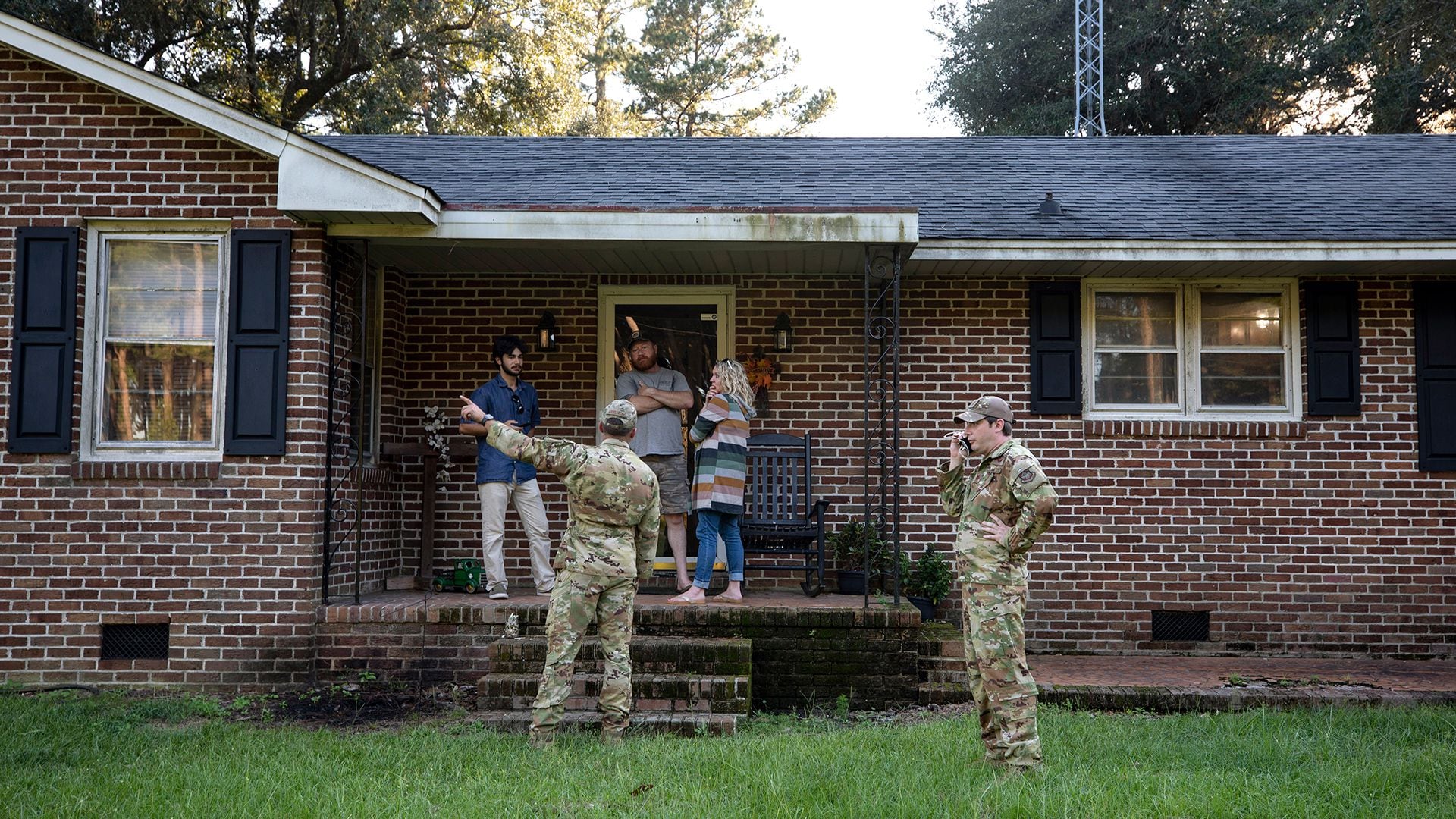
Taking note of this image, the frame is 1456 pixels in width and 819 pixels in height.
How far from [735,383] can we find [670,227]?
1.09 m

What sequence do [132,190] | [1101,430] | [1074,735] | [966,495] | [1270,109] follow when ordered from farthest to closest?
[1270,109] → [1101,430] → [132,190] → [1074,735] → [966,495]

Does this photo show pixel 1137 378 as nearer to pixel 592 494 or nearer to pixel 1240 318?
pixel 1240 318

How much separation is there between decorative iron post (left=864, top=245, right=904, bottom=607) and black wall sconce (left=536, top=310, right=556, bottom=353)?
8.01 feet

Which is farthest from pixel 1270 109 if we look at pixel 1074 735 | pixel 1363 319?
pixel 1074 735

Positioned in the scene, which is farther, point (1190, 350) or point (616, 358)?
point (616, 358)

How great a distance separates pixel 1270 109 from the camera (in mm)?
21906

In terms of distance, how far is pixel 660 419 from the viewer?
7.99 metres

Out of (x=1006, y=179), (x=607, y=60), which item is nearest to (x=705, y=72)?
(x=607, y=60)

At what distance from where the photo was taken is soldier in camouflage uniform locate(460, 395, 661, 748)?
546cm

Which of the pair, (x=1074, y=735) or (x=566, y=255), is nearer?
(x=1074, y=735)

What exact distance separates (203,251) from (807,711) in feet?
15.9

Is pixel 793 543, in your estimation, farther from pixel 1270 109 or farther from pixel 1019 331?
pixel 1270 109

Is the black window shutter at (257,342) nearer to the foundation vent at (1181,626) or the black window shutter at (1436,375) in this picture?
the foundation vent at (1181,626)

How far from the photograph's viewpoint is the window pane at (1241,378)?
8.75 m
